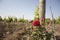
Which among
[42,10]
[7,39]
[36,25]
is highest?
[42,10]

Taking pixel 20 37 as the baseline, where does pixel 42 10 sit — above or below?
above

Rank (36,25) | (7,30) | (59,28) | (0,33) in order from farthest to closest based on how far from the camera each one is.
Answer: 1. (59,28)
2. (7,30)
3. (0,33)
4. (36,25)

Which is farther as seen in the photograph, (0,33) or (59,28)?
(59,28)

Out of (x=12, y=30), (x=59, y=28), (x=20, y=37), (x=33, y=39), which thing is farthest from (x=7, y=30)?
(x=59, y=28)

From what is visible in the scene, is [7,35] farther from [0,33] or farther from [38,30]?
[38,30]

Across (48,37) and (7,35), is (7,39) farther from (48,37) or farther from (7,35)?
(48,37)

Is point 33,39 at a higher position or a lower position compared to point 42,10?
lower

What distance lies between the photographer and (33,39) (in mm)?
4926

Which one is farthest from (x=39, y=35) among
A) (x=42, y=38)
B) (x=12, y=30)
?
(x=12, y=30)

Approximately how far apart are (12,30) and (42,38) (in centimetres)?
163

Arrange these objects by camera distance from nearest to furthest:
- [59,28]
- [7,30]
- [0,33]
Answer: [0,33]
[7,30]
[59,28]

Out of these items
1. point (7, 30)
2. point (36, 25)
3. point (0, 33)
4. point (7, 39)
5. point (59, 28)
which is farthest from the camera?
point (59, 28)

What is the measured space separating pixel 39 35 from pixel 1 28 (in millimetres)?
1816

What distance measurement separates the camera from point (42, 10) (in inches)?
261
